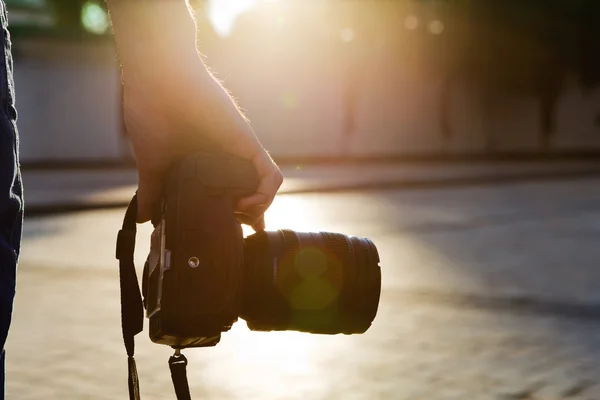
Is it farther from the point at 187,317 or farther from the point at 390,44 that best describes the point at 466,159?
the point at 187,317

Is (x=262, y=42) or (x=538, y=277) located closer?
(x=538, y=277)

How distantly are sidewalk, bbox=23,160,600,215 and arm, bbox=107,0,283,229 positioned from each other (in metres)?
9.75

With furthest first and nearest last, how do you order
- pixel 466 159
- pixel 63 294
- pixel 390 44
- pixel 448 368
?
pixel 390 44 < pixel 466 159 < pixel 63 294 < pixel 448 368

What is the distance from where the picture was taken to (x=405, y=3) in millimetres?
33531

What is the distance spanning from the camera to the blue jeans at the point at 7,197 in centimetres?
171

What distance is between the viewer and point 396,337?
477 cm

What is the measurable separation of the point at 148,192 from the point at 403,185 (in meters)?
14.8

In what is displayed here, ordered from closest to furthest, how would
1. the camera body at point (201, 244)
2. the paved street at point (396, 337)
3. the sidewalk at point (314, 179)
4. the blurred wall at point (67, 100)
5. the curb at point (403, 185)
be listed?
1. the camera body at point (201, 244)
2. the paved street at point (396, 337)
3. the curb at point (403, 185)
4. the sidewalk at point (314, 179)
5. the blurred wall at point (67, 100)

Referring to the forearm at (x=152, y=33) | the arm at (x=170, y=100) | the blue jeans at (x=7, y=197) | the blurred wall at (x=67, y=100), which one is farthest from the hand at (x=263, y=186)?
the blurred wall at (x=67, y=100)

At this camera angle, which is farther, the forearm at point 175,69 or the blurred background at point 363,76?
the blurred background at point 363,76

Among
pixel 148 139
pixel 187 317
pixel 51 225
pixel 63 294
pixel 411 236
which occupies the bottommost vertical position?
pixel 187 317

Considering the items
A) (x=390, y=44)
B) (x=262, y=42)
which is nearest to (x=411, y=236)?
(x=262, y=42)

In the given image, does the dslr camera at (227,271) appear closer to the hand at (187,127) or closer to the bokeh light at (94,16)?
the hand at (187,127)

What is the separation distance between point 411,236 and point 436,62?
25555 millimetres
